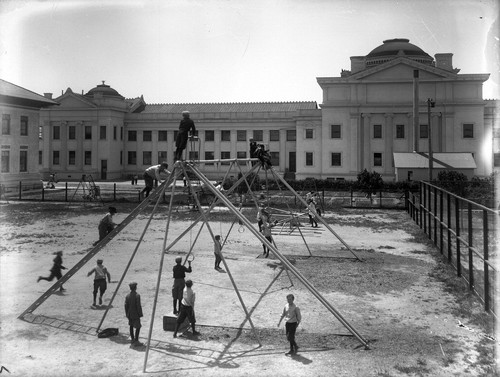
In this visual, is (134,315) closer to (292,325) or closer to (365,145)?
(292,325)

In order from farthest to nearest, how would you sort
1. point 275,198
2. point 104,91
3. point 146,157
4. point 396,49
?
point 104,91 → point 146,157 → point 396,49 → point 275,198

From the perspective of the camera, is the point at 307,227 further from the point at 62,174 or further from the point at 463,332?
the point at 62,174

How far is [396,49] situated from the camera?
6669 cm

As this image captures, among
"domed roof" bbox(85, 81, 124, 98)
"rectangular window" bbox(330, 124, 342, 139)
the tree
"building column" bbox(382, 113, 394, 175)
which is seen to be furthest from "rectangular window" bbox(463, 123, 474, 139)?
"domed roof" bbox(85, 81, 124, 98)

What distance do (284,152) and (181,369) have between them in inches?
2364

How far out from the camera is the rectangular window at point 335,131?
195ft

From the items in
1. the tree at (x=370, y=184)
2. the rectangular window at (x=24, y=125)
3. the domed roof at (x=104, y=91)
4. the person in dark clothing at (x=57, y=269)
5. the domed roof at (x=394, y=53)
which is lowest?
the person in dark clothing at (x=57, y=269)

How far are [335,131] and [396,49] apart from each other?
1746 centimetres

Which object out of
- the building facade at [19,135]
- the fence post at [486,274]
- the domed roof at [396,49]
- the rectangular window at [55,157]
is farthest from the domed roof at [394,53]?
the fence post at [486,274]

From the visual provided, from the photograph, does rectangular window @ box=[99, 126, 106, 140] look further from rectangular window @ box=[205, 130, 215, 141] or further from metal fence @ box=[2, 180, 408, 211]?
metal fence @ box=[2, 180, 408, 211]

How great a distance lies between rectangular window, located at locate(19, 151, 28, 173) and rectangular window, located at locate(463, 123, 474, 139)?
1966 inches

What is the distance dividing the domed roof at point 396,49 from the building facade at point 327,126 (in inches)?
5.7

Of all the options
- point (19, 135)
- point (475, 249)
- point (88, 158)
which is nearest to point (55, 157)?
point (88, 158)

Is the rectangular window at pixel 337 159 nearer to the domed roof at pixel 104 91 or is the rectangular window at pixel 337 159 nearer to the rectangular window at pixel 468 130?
the rectangular window at pixel 468 130
